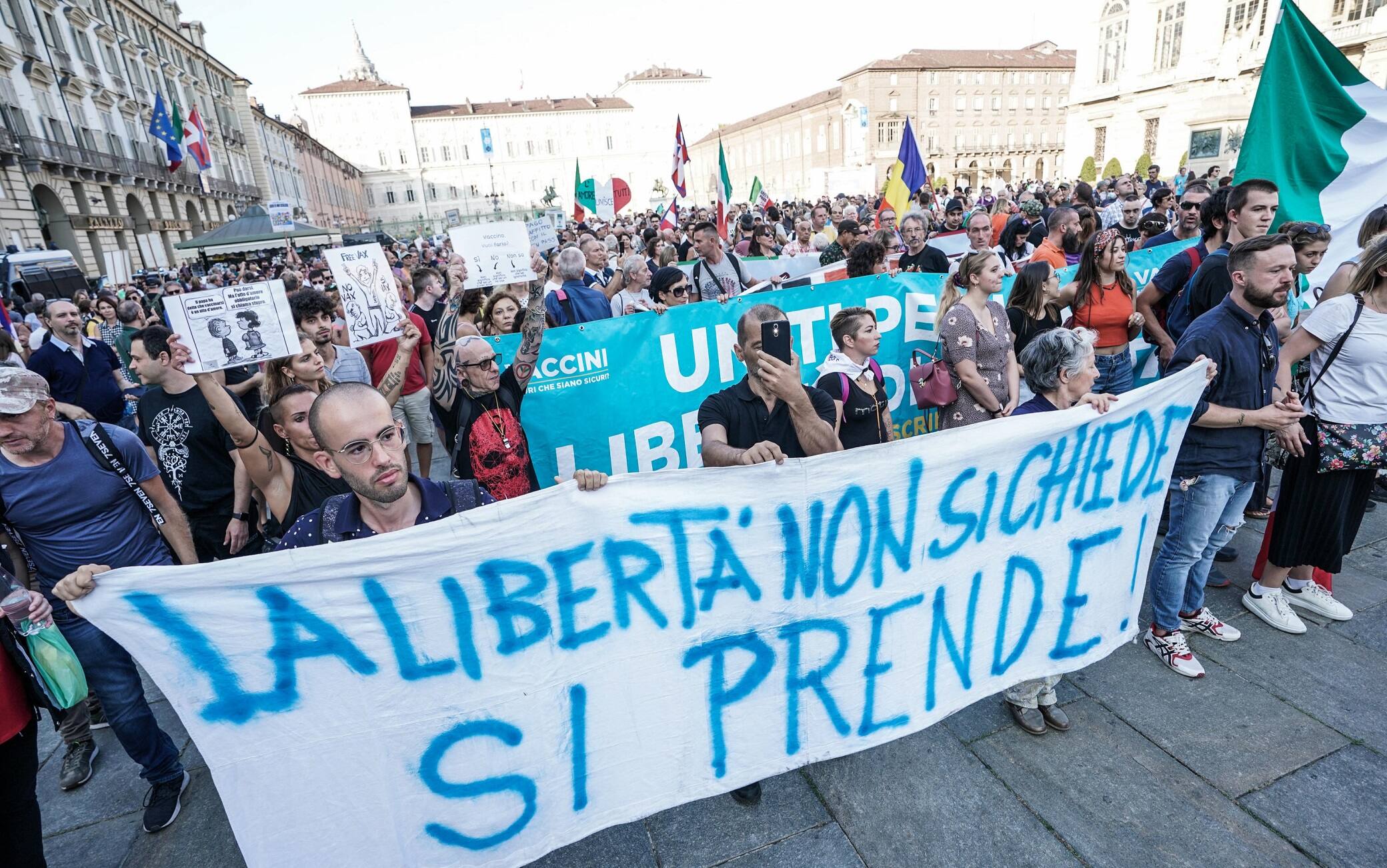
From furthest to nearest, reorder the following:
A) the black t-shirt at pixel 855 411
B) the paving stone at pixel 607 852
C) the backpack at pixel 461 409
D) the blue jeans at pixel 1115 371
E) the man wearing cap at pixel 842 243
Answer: the man wearing cap at pixel 842 243
the blue jeans at pixel 1115 371
the backpack at pixel 461 409
the black t-shirt at pixel 855 411
the paving stone at pixel 607 852

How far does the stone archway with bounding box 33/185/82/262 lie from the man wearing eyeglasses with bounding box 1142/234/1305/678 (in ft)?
127

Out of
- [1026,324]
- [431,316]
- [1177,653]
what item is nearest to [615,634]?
[1177,653]

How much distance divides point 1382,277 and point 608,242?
38.4ft

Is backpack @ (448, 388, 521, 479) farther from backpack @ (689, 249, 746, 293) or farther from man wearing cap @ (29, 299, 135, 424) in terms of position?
man wearing cap @ (29, 299, 135, 424)

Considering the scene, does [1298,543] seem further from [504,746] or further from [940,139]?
[940,139]

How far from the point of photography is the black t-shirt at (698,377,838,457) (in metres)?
2.84

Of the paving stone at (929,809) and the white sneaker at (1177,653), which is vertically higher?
the white sneaker at (1177,653)

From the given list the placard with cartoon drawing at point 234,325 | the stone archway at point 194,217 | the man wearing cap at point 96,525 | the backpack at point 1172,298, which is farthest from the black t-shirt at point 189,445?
the stone archway at point 194,217

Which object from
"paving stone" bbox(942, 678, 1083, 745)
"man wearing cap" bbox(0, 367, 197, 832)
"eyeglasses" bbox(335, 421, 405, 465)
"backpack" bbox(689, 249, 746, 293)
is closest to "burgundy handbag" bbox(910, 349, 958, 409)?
"paving stone" bbox(942, 678, 1083, 745)

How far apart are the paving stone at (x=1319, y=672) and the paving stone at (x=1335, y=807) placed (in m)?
0.19

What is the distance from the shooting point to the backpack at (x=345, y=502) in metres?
2.11

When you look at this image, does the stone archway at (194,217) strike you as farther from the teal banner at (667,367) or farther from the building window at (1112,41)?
the building window at (1112,41)

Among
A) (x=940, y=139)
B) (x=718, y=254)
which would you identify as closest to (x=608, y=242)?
(x=718, y=254)

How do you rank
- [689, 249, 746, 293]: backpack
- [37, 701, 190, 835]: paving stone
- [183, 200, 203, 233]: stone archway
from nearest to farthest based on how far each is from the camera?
[37, 701, 190, 835]: paving stone < [689, 249, 746, 293]: backpack < [183, 200, 203, 233]: stone archway
